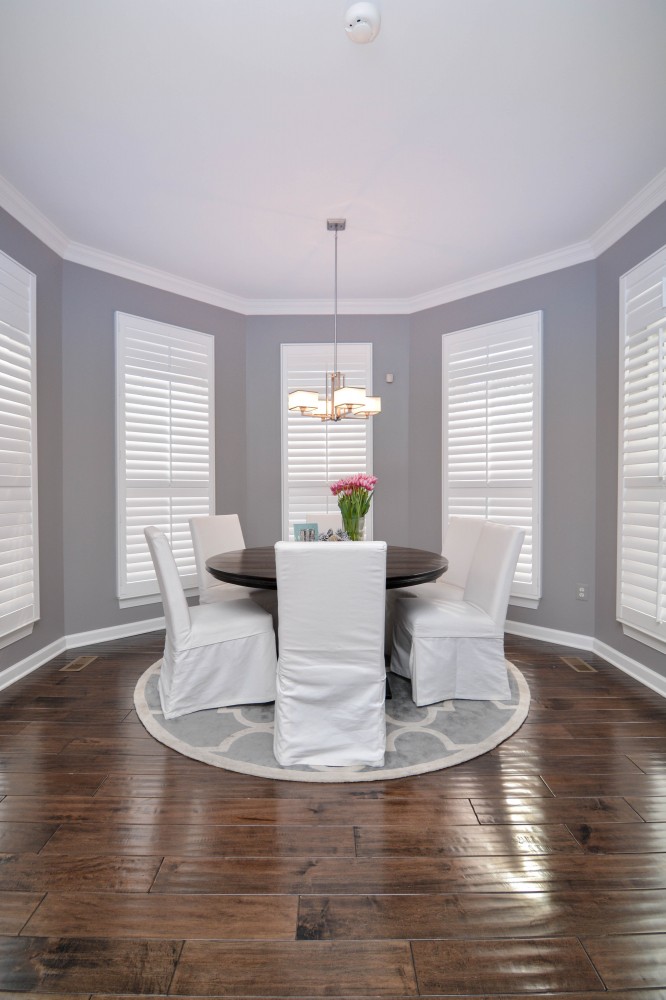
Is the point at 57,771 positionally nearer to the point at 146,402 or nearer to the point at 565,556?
the point at 146,402

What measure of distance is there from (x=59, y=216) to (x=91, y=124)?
102cm

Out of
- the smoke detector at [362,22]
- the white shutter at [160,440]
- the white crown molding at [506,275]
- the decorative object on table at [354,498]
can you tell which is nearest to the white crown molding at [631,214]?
the white crown molding at [506,275]

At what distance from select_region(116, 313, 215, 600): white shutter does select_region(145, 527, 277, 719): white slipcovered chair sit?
1.45 m

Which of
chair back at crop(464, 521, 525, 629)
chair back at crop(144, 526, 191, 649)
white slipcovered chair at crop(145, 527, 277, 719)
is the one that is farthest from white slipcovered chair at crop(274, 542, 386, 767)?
chair back at crop(464, 521, 525, 629)

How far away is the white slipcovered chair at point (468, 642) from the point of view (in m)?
2.61

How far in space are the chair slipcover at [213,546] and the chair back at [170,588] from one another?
0.75 meters

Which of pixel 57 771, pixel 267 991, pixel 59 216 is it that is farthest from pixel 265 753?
pixel 59 216

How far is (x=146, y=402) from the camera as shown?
157 inches

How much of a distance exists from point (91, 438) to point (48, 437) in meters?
0.35

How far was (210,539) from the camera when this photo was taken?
362 cm

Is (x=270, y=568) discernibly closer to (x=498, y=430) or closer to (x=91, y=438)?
(x=91, y=438)

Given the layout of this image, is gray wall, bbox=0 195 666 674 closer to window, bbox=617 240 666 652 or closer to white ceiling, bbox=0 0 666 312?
window, bbox=617 240 666 652

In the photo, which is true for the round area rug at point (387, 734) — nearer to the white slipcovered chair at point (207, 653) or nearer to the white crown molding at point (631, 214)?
the white slipcovered chair at point (207, 653)

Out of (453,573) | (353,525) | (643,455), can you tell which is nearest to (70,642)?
(353,525)
